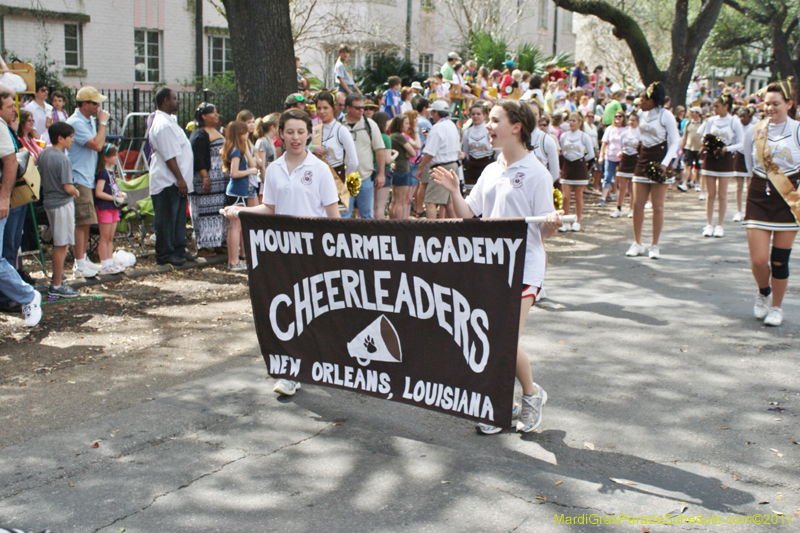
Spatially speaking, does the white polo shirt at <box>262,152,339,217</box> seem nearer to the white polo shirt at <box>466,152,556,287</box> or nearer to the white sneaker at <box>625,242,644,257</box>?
the white polo shirt at <box>466,152,556,287</box>

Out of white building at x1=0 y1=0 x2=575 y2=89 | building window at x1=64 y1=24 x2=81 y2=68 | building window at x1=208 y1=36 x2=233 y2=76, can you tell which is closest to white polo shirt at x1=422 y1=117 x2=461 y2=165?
white building at x1=0 y1=0 x2=575 y2=89

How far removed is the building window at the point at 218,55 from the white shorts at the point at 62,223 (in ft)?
61.4

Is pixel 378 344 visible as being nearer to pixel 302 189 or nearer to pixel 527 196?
pixel 527 196

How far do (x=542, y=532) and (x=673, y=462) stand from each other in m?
1.19

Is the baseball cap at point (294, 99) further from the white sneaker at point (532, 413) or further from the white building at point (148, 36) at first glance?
the white building at point (148, 36)

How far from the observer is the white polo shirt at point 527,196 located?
4.64 metres

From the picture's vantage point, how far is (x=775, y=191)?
7188mm

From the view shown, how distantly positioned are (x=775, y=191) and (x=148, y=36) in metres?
21.6

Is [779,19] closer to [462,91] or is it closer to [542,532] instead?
[462,91]

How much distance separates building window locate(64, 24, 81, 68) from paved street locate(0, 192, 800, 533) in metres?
18.2

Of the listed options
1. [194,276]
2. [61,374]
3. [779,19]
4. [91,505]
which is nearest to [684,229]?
Answer: [194,276]

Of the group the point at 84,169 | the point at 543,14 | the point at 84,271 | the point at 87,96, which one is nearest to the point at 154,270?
the point at 84,271

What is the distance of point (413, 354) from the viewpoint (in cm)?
455

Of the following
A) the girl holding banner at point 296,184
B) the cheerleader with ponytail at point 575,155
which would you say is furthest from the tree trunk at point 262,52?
the girl holding banner at point 296,184
